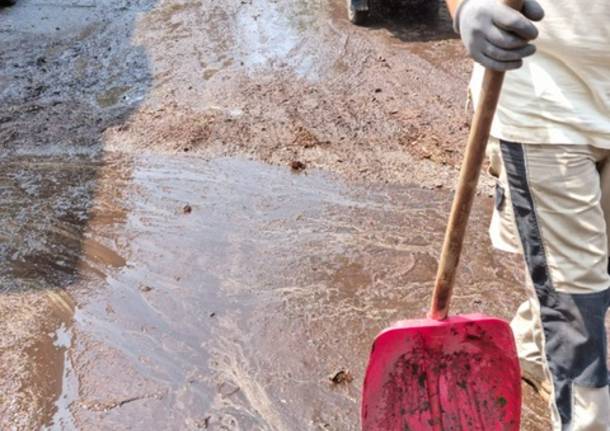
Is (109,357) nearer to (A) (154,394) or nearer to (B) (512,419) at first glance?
(A) (154,394)

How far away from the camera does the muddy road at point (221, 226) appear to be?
98.7 inches

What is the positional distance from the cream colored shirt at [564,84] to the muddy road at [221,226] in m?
1.13

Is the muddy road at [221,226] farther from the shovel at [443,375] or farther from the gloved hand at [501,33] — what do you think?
the gloved hand at [501,33]

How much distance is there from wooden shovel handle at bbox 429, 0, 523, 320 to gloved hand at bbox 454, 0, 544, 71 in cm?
3

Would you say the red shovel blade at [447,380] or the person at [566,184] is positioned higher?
the person at [566,184]

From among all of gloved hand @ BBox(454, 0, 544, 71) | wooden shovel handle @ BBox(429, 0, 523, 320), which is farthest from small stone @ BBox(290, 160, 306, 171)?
gloved hand @ BBox(454, 0, 544, 71)

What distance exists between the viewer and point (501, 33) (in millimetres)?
1545

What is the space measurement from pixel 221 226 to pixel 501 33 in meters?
2.10

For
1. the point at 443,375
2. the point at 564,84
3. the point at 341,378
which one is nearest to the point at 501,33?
the point at 564,84

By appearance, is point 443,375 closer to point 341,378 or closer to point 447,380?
point 447,380

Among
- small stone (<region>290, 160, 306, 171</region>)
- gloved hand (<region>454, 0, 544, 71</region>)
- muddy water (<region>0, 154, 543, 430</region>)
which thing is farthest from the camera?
small stone (<region>290, 160, 306, 171</region>)

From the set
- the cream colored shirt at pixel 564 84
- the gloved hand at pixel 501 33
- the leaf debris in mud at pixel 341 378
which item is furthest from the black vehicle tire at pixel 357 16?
the gloved hand at pixel 501 33

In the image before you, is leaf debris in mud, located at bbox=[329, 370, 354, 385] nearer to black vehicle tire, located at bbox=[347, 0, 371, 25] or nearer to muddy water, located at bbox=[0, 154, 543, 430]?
A: muddy water, located at bbox=[0, 154, 543, 430]

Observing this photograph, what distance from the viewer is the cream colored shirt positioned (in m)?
1.69
